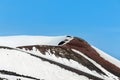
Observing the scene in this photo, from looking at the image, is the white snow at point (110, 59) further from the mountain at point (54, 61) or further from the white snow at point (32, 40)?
the white snow at point (32, 40)

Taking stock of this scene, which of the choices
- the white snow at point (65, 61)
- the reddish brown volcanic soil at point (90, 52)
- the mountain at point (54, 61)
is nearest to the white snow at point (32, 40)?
the mountain at point (54, 61)

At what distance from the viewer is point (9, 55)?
63.0m

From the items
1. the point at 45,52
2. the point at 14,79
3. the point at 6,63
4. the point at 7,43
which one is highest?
the point at 7,43

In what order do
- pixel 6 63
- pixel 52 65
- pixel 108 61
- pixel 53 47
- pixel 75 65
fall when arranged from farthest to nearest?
pixel 108 61 → pixel 53 47 → pixel 75 65 → pixel 52 65 → pixel 6 63

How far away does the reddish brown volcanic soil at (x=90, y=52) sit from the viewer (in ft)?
276

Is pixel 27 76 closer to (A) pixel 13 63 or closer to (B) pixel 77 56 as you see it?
(A) pixel 13 63

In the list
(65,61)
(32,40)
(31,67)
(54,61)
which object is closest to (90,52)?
(32,40)

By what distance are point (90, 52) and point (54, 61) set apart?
2202 cm

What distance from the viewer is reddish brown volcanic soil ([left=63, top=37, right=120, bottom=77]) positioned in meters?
84.0

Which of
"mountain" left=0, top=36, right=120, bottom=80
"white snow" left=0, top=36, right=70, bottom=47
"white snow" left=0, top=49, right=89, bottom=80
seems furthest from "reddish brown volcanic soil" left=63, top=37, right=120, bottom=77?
"white snow" left=0, top=49, right=89, bottom=80

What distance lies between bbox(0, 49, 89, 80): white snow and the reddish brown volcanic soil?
18698 millimetres

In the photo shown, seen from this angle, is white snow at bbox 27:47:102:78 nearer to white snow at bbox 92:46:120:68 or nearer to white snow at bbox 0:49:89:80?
white snow at bbox 0:49:89:80

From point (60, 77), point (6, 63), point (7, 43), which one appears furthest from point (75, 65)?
point (7, 43)

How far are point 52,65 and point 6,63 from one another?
893 cm
